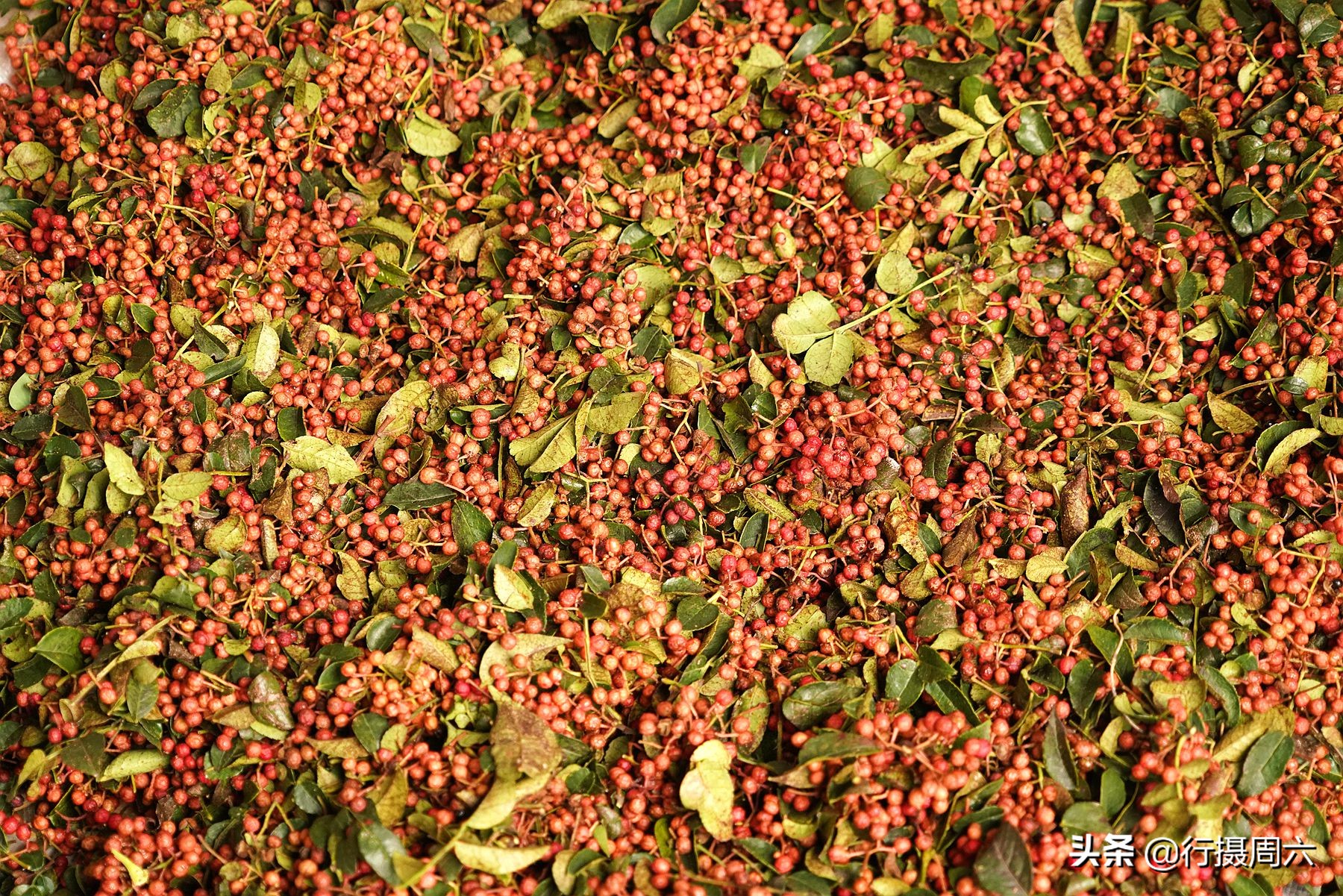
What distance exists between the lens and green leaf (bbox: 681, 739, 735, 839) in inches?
55.5

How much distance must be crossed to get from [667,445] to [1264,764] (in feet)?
3.21

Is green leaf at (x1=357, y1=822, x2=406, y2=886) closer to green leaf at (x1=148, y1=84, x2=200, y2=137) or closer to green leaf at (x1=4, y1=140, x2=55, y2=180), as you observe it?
green leaf at (x1=148, y1=84, x2=200, y2=137)

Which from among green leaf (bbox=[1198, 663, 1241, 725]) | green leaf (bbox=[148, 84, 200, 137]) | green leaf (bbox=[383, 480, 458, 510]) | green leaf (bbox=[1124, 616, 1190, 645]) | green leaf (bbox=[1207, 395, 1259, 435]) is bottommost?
green leaf (bbox=[1198, 663, 1241, 725])

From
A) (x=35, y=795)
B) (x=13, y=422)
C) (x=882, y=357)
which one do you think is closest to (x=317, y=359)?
(x=13, y=422)

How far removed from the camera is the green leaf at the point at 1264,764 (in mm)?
1409

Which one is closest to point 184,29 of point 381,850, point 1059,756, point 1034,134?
point 381,850

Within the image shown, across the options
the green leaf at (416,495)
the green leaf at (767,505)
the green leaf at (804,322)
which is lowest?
the green leaf at (767,505)

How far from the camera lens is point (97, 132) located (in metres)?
1.74

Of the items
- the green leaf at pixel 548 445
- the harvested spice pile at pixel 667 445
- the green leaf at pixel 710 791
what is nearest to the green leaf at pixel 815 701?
the harvested spice pile at pixel 667 445

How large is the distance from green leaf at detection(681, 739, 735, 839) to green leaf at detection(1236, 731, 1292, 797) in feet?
2.34

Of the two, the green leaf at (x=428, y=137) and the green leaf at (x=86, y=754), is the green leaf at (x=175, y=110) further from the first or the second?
the green leaf at (x=86, y=754)

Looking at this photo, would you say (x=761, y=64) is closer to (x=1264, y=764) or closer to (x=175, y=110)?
(x=175, y=110)

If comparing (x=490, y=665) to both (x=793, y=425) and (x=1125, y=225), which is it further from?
(x=1125, y=225)

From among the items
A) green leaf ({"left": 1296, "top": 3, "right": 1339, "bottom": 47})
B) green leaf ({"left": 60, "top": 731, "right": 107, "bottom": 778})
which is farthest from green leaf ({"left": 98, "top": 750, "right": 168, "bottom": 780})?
green leaf ({"left": 1296, "top": 3, "right": 1339, "bottom": 47})
